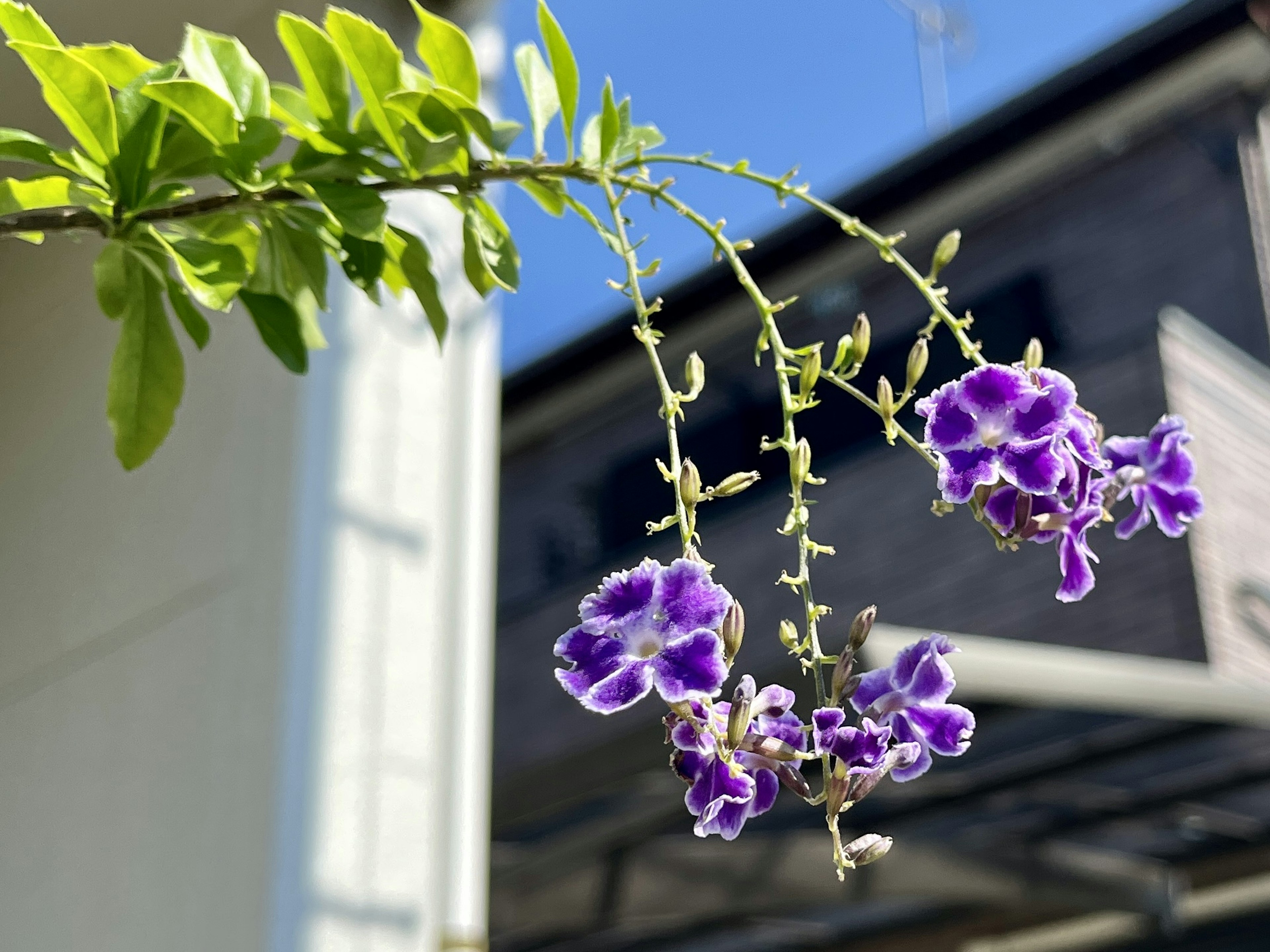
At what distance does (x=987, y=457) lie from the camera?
0.60 meters

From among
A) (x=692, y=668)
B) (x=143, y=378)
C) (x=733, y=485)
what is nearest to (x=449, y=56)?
(x=143, y=378)

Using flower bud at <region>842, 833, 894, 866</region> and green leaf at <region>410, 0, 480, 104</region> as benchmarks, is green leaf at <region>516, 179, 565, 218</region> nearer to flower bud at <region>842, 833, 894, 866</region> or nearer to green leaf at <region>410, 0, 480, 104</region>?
green leaf at <region>410, 0, 480, 104</region>

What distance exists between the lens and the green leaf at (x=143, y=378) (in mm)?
880

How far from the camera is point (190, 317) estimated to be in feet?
3.01

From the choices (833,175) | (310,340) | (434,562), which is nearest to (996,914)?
(833,175)

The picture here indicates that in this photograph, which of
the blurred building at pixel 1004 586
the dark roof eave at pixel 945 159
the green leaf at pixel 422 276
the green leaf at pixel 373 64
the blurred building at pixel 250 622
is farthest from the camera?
the dark roof eave at pixel 945 159

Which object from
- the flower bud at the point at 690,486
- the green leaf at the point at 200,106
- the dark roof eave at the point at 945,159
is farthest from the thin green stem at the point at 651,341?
the dark roof eave at the point at 945,159

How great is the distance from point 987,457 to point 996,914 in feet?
20.4

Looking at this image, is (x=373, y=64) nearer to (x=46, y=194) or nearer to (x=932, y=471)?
(x=46, y=194)

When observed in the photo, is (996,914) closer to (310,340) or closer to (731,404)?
(731,404)

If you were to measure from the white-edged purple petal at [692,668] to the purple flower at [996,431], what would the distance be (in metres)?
0.13

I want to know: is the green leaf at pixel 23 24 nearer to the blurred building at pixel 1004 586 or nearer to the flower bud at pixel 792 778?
the flower bud at pixel 792 778

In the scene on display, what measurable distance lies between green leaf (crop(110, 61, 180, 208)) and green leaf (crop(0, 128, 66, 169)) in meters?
0.03

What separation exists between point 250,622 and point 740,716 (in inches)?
42.7
